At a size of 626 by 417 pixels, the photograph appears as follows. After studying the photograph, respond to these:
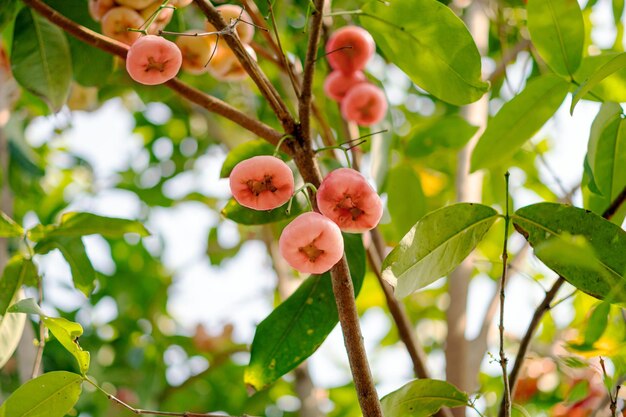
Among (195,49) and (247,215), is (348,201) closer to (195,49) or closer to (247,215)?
(247,215)

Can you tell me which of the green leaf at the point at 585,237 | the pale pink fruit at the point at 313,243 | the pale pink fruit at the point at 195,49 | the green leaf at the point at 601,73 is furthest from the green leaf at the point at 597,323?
the pale pink fruit at the point at 195,49

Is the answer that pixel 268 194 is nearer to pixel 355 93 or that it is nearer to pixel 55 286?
pixel 355 93

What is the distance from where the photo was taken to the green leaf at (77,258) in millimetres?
1089

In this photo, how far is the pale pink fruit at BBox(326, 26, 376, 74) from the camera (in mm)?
1241

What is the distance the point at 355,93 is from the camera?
1271 mm

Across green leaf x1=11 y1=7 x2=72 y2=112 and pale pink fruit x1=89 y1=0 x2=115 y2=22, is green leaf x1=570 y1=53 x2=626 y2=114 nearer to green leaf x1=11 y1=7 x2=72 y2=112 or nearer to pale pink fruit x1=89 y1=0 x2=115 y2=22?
pale pink fruit x1=89 y1=0 x2=115 y2=22

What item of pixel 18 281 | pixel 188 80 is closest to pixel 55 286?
pixel 188 80

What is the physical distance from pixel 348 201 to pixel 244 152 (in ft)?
1.12

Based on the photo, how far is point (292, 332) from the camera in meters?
0.97

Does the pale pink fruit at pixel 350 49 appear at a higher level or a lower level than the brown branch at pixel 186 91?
higher

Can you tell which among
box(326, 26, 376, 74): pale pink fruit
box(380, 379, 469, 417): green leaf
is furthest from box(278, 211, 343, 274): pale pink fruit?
box(326, 26, 376, 74): pale pink fruit

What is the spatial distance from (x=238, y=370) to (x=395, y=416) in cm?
124

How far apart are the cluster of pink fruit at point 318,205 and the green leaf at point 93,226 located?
37cm

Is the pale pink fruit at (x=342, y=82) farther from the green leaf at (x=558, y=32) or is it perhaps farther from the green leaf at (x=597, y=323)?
the green leaf at (x=597, y=323)
